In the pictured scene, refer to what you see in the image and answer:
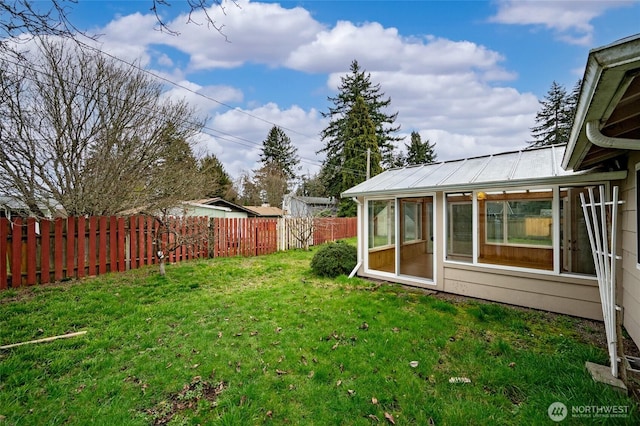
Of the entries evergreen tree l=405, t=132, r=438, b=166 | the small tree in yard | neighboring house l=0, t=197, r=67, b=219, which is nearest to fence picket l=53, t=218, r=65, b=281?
neighboring house l=0, t=197, r=67, b=219

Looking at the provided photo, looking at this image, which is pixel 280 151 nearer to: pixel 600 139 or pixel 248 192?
pixel 248 192

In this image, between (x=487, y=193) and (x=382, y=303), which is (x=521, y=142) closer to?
(x=487, y=193)

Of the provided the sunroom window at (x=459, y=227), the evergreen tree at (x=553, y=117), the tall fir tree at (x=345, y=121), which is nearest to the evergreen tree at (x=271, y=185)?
the tall fir tree at (x=345, y=121)

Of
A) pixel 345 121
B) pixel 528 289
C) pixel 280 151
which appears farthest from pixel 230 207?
pixel 280 151

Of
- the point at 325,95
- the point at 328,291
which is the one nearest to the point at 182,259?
the point at 328,291

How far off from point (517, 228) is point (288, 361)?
4.79 metres

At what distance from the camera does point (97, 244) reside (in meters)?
7.00

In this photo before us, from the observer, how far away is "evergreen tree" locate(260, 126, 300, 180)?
38969 mm

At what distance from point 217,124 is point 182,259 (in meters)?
7.75

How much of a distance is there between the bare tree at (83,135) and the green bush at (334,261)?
529cm

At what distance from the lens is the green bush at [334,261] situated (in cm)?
723

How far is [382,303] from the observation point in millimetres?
5082

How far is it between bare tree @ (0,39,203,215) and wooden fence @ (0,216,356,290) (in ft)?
2.76

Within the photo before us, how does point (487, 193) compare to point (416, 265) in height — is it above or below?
above
